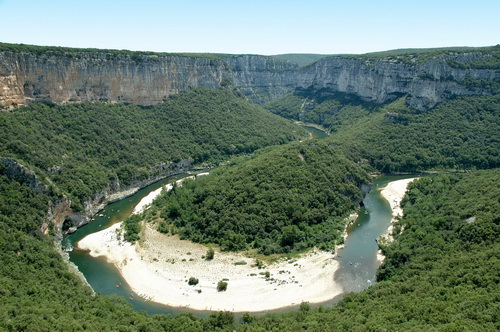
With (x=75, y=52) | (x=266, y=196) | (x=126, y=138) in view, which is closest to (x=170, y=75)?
(x=75, y=52)

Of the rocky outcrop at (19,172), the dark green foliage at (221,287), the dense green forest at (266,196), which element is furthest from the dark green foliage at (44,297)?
the dark green foliage at (221,287)

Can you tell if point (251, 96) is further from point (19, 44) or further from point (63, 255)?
point (63, 255)

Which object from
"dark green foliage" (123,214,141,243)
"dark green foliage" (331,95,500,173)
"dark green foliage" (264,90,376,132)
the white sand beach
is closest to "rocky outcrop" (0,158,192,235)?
the white sand beach

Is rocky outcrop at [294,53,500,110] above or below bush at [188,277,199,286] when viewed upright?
above

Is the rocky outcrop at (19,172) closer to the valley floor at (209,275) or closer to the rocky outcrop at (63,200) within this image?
the rocky outcrop at (63,200)

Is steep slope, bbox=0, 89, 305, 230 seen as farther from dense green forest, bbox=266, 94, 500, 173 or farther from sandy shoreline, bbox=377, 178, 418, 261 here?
sandy shoreline, bbox=377, 178, 418, 261

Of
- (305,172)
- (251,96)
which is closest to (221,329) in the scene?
(305,172)
